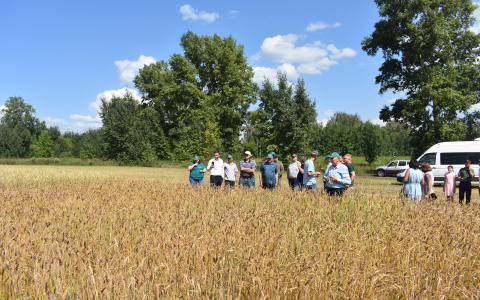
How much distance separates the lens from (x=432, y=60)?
26859 millimetres

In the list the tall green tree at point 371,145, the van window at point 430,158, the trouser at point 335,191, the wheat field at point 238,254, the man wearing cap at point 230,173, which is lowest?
the wheat field at point 238,254

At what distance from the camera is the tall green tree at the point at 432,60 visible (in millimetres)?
24922

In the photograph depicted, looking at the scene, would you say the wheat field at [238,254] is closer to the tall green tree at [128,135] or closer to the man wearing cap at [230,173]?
the man wearing cap at [230,173]

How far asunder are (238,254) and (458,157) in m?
20.7

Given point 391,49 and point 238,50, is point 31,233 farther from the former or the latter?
point 238,50

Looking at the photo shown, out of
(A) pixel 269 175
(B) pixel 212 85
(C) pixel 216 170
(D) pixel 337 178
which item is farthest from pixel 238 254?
(B) pixel 212 85

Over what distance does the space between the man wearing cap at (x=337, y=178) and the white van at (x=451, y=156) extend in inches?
530

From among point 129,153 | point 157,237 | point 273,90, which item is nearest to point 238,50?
point 273,90

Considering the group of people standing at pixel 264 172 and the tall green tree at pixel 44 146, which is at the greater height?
the tall green tree at pixel 44 146

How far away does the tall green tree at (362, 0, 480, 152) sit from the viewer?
2492 cm

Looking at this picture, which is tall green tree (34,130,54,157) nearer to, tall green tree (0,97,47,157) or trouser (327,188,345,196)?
tall green tree (0,97,47,157)

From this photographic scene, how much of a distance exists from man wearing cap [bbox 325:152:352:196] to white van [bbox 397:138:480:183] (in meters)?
13.5

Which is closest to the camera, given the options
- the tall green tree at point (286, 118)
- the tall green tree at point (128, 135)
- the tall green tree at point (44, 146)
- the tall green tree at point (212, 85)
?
the tall green tree at point (286, 118)

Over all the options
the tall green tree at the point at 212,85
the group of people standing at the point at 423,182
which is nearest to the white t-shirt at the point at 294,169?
the group of people standing at the point at 423,182
